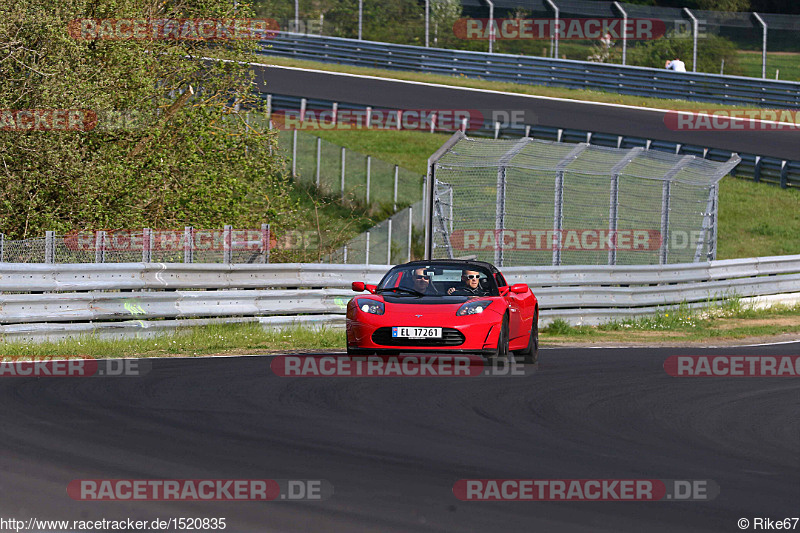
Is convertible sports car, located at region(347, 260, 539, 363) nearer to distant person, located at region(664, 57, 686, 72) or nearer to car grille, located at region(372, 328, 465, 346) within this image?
car grille, located at region(372, 328, 465, 346)

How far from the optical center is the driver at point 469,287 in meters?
13.4

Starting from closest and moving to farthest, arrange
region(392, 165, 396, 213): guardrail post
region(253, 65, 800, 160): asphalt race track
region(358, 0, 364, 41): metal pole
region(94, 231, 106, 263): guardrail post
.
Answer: region(94, 231, 106, 263): guardrail post → region(392, 165, 396, 213): guardrail post → region(253, 65, 800, 160): asphalt race track → region(358, 0, 364, 41): metal pole

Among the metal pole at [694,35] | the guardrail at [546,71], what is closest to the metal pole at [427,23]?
the guardrail at [546,71]

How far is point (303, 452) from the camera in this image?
746 centimetres

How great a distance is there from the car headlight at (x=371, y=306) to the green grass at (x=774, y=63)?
100 feet

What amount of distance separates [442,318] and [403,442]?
15.3 ft

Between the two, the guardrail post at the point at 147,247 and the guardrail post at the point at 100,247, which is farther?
the guardrail post at the point at 147,247

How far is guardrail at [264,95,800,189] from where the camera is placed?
104 ft

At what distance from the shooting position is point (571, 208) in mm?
30797

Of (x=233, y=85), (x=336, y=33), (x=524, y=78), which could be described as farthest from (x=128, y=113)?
(x=336, y=33)

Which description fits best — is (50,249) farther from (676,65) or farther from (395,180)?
(676,65)

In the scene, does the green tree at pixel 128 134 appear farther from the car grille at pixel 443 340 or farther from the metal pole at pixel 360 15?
the metal pole at pixel 360 15

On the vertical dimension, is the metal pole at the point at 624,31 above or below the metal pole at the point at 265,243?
above

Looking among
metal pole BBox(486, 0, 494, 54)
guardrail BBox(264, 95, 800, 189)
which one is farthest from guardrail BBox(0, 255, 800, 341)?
metal pole BBox(486, 0, 494, 54)
